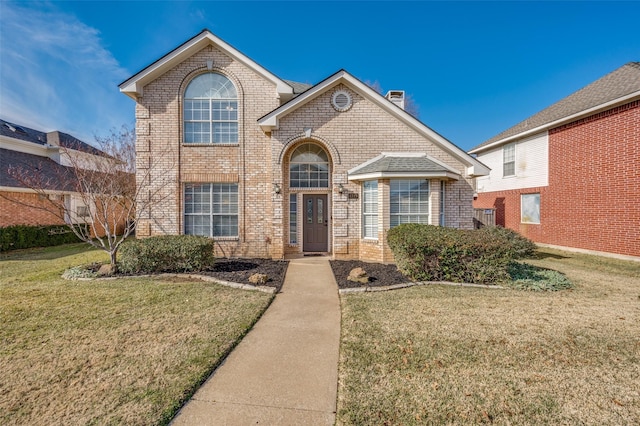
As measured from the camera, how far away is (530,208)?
48.2 feet

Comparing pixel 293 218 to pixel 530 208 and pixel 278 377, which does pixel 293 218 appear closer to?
pixel 278 377

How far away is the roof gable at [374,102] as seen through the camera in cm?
964

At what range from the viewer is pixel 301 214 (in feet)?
34.9

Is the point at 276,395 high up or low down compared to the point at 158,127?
down

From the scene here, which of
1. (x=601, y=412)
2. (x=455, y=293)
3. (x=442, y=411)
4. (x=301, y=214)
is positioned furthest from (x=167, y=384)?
(x=301, y=214)

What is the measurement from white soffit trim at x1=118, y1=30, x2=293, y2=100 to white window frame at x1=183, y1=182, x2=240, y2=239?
154 inches

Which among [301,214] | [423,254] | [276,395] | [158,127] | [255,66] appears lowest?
[276,395]

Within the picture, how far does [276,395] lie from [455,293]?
489 cm

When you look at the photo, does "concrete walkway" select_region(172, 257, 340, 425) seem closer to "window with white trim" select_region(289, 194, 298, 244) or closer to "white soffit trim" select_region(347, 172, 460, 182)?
"white soffit trim" select_region(347, 172, 460, 182)

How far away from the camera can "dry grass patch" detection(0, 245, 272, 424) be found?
9.16 feet

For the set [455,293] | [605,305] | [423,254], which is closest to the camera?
[605,305]

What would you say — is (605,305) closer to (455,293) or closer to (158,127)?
(455,293)

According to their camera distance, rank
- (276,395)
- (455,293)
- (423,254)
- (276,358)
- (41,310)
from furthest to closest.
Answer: (423,254)
(455,293)
(41,310)
(276,358)
(276,395)

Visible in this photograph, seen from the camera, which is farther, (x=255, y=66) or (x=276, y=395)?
(x=255, y=66)
